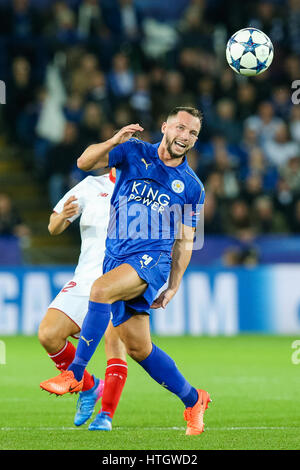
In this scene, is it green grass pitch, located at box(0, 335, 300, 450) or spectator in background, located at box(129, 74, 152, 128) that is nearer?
green grass pitch, located at box(0, 335, 300, 450)

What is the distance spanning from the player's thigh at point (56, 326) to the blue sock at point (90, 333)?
0.86 m

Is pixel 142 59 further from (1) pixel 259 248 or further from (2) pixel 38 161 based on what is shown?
(1) pixel 259 248

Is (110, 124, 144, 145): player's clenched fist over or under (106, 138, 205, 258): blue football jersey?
over

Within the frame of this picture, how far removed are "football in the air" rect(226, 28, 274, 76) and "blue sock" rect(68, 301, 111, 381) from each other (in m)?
3.07

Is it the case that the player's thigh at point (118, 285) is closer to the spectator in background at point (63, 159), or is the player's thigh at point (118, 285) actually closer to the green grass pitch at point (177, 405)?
the green grass pitch at point (177, 405)

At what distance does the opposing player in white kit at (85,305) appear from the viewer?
7.07 meters

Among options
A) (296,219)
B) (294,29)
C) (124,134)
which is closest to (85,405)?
(124,134)

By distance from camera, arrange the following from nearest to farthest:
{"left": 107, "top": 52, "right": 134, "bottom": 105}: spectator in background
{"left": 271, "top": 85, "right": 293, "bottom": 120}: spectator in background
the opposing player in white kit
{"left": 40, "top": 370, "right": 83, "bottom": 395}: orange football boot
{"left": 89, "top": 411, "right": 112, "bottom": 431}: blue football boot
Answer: {"left": 40, "top": 370, "right": 83, "bottom": 395}: orange football boot
{"left": 89, "top": 411, "right": 112, "bottom": 431}: blue football boot
the opposing player in white kit
{"left": 107, "top": 52, "right": 134, "bottom": 105}: spectator in background
{"left": 271, "top": 85, "right": 293, "bottom": 120}: spectator in background

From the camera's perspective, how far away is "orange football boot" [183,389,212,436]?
21.9 feet

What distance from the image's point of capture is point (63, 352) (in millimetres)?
7438

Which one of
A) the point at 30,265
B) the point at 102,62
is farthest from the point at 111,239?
the point at 102,62

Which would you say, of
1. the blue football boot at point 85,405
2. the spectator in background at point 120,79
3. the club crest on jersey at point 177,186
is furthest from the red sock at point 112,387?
the spectator in background at point 120,79

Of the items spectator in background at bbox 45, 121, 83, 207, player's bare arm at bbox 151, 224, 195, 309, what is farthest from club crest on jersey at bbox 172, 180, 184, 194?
spectator in background at bbox 45, 121, 83, 207
